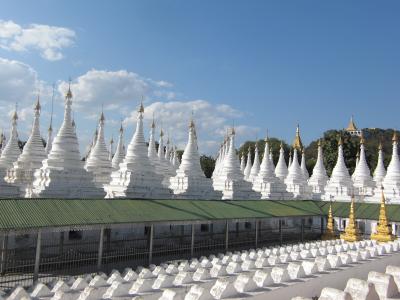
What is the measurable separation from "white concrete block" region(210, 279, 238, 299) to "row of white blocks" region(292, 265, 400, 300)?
85.5 inches

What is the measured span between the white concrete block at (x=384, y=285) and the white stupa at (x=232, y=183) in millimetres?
23394

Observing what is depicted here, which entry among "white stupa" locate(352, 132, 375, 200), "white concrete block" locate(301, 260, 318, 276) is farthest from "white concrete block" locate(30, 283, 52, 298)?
"white stupa" locate(352, 132, 375, 200)

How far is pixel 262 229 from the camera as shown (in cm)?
3628

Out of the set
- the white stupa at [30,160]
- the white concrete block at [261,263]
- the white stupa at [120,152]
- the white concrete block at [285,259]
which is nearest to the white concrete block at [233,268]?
the white concrete block at [261,263]

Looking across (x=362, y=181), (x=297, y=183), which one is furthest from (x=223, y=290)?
(x=362, y=181)

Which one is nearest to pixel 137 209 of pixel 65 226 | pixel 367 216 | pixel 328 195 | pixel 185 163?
pixel 65 226

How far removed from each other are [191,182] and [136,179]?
5.42 meters

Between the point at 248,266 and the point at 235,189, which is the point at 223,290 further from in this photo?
the point at 235,189

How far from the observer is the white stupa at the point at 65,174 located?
1008 inches

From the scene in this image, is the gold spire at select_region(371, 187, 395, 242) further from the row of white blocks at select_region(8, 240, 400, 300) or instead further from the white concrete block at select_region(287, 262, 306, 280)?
the white concrete block at select_region(287, 262, 306, 280)

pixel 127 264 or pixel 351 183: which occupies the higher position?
pixel 351 183

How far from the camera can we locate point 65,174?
2630 cm

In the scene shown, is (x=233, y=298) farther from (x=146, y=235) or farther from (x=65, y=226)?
(x=146, y=235)

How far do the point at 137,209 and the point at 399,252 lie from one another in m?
13.5
